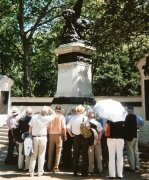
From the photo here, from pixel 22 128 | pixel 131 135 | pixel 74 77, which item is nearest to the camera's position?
pixel 131 135

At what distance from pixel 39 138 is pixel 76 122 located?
1.11 meters

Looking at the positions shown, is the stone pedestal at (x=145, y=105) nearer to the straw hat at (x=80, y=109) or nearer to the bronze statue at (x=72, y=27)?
the bronze statue at (x=72, y=27)

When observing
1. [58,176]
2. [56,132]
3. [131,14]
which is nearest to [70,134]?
[56,132]

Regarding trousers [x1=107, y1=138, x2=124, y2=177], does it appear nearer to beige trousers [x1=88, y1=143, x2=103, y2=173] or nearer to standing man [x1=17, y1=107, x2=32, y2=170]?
beige trousers [x1=88, y1=143, x2=103, y2=173]

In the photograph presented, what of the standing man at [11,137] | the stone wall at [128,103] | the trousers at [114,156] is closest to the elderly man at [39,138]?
the standing man at [11,137]

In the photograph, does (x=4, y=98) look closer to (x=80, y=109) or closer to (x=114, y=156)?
(x=80, y=109)

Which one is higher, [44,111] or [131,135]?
[44,111]

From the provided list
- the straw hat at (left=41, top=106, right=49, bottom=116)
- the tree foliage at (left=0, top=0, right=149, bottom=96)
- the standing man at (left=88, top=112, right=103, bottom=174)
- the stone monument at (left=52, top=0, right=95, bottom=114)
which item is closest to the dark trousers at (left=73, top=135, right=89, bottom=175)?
the standing man at (left=88, top=112, right=103, bottom=174)

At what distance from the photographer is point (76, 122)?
1047 centimetres

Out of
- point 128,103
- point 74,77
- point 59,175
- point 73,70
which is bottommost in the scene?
point 59,175

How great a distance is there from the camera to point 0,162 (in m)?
12.4

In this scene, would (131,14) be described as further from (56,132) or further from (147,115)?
(56,132)

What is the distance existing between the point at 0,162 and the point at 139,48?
381 inches

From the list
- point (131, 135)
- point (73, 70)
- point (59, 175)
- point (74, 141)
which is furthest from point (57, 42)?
point (59, 175)
